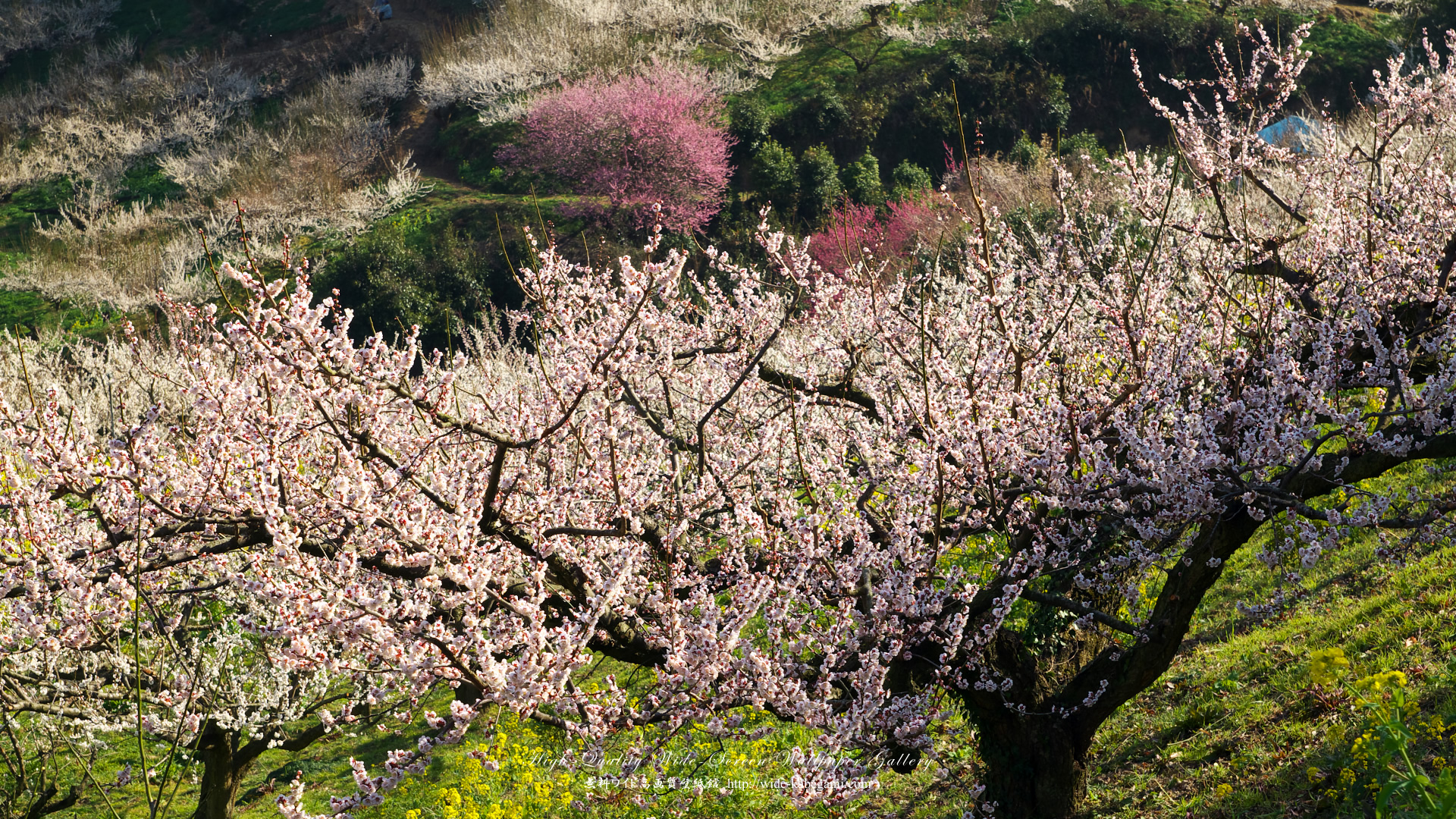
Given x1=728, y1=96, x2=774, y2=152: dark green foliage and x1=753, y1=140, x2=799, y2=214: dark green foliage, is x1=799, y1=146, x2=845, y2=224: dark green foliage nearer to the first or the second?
x1=753, y1=140, x2=799, y2=214: dark green foliage

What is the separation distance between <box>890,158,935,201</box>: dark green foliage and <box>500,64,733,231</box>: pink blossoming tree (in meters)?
3.89

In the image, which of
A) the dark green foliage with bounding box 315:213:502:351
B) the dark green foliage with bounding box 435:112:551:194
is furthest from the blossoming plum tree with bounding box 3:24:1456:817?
the dark green foliage with bounding box 435:112:551:194

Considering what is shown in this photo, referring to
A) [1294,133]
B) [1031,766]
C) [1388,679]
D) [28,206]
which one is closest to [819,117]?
[1294,133]

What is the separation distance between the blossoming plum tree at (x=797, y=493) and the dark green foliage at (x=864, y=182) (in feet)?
51.1

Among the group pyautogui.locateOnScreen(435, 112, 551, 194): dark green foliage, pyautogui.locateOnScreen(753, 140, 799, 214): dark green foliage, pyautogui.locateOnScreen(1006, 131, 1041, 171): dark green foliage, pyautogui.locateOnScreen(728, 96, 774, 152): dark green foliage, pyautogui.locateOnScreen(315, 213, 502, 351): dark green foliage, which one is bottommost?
pyautogui.locateOnScreen(315, 213, 502, 351): dark green foliage

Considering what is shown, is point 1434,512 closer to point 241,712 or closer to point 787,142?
point 241,712

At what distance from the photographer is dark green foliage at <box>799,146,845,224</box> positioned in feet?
68.5

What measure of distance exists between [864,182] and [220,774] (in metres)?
18.0

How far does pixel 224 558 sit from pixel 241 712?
120 centimetres

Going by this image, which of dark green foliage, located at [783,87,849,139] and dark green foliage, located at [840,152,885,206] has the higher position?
dark green foliage, located at [783,87,849,139]

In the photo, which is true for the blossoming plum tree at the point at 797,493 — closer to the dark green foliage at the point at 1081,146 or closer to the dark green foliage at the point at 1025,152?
the dark green foliage at the point at 1081,146

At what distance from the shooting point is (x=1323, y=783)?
192 inches

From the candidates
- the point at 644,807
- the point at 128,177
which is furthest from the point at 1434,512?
the point at 128,177

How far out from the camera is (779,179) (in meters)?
21.1
